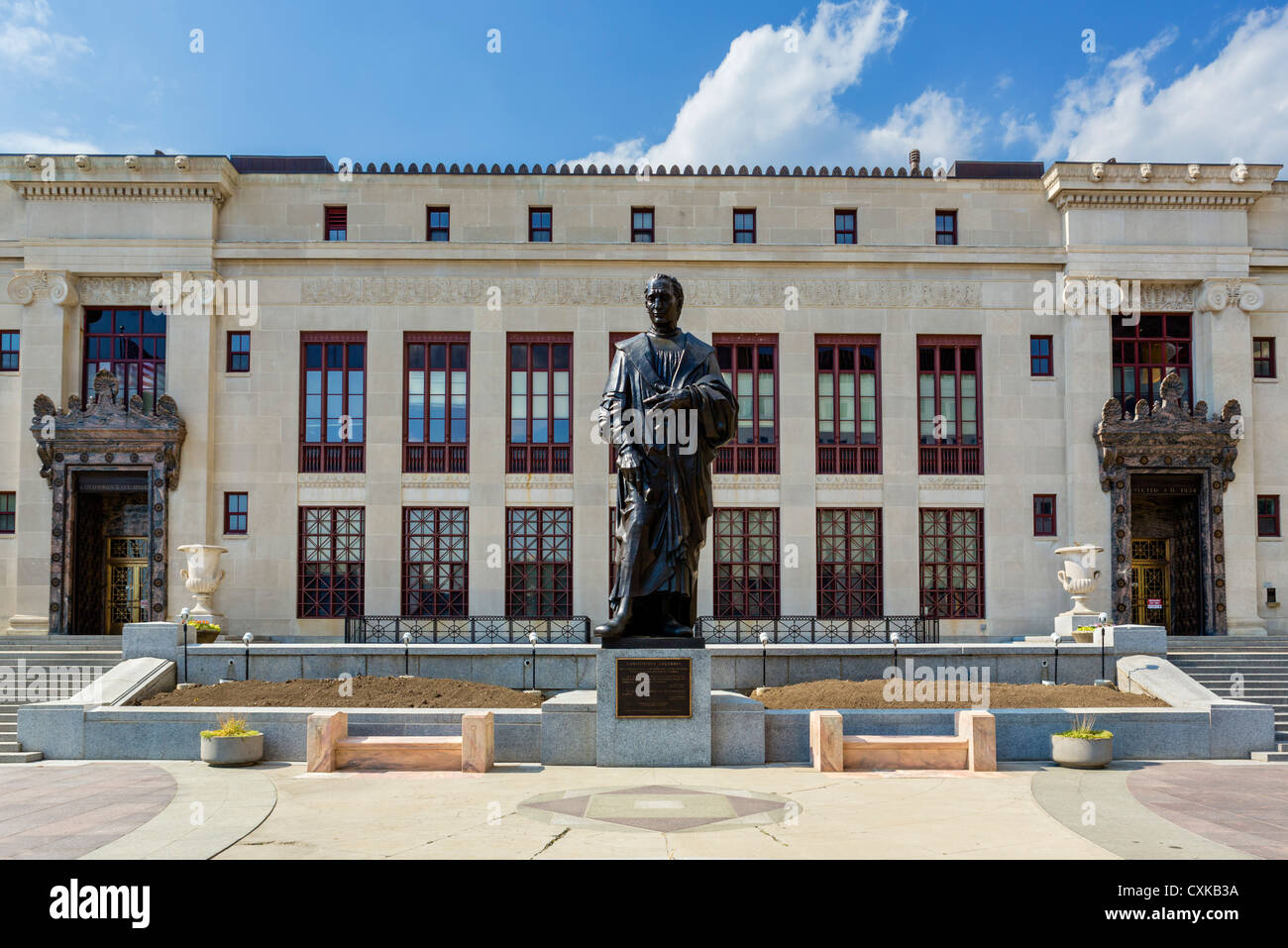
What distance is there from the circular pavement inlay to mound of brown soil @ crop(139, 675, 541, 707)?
6.93 m

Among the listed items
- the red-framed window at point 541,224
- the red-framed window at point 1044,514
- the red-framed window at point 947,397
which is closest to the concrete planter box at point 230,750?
the red-framed window at point 541,224

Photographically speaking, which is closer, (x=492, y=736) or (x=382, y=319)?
(x=492, y=736)

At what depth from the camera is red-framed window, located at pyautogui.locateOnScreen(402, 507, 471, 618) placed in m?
31.3

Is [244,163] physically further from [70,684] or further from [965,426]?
[965,426]

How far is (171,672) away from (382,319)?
555 inches

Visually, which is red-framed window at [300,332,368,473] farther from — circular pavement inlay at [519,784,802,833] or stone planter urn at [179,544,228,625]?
circular pavement inlay at [519,784,802,833]

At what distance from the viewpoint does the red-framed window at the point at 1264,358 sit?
107 ft

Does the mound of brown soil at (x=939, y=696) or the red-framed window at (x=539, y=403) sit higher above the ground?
the red-framed window at (x=539, y=403)

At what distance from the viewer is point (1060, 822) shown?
10781 millimetres

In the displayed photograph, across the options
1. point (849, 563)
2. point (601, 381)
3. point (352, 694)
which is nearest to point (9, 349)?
point (601, 381)

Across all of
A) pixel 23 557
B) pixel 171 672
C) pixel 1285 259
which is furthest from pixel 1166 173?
pixel 23 557

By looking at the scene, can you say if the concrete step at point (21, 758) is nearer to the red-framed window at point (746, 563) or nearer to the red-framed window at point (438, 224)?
the red-framed window at point (746, 563)

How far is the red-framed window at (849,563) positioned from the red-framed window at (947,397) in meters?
2.44
